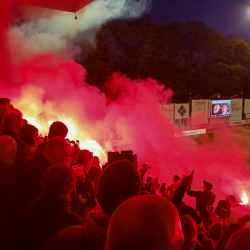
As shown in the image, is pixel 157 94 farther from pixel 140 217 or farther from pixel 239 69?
pixel 239 69

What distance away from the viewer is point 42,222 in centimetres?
197

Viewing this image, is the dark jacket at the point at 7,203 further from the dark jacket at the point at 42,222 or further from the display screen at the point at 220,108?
the display screen at the point at 220,108

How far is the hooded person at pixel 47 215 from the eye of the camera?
1966 millimetres

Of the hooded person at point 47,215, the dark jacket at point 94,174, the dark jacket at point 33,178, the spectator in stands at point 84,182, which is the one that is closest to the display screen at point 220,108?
the dark jacket at point 94,174

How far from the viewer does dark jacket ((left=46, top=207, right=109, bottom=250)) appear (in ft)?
4.55

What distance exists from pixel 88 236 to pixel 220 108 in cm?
1888

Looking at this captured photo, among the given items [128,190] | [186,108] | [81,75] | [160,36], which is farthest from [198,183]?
[160,36]

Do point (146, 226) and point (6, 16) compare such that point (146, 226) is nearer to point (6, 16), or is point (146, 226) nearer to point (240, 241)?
point (240, 241)

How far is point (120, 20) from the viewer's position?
23.7m

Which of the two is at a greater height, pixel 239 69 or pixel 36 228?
pixel 239 69

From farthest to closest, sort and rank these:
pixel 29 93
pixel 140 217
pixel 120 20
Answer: pixel 120 20
pixel 29 93
pixel 140 217

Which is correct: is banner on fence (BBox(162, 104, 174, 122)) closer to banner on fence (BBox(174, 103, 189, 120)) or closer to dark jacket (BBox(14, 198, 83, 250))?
banner on fence (BBox(174, 103, 189, 120))

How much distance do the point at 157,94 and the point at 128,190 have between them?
1449 centimetres

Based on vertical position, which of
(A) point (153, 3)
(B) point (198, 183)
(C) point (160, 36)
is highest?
(A) point (153, 3)
